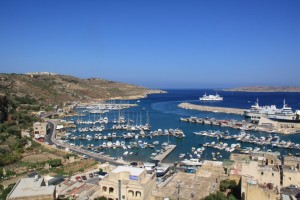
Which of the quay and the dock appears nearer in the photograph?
the dock

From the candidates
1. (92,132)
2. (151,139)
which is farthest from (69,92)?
(151,139)

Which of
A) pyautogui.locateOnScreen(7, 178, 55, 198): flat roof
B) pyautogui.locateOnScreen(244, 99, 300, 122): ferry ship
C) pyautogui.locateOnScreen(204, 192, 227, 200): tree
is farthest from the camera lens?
pyautogui.locateOnScreen(244, 99, 300, 122): ferry ship

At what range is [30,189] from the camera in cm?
1680

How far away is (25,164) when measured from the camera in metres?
28.2

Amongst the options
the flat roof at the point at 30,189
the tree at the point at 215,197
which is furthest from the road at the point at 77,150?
the tree at the point at 215,197

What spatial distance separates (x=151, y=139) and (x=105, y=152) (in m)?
9.26

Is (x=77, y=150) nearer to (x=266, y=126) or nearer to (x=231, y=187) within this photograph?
(x=231, y=187)

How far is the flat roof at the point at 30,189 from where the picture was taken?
1608cm

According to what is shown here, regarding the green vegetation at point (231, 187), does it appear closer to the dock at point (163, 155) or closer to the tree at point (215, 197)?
the tree at point (215, 197)

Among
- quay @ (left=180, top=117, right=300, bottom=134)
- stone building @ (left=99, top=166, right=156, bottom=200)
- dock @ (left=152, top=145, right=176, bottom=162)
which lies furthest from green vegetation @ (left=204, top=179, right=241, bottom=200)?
quay @ (left=180, top=117, right=300, bottom=134)

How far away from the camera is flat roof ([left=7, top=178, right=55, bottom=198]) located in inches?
633

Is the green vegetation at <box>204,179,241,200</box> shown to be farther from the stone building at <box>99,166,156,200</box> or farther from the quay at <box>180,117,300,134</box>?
the quay at <box>180,117,300,134</box>

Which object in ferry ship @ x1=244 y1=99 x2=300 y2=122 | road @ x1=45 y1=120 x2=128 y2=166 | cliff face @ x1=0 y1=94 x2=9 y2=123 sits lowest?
road @ x1=45 y1=120 x2=128 y2=166

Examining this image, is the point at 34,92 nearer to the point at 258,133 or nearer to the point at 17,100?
the point at 17,100
